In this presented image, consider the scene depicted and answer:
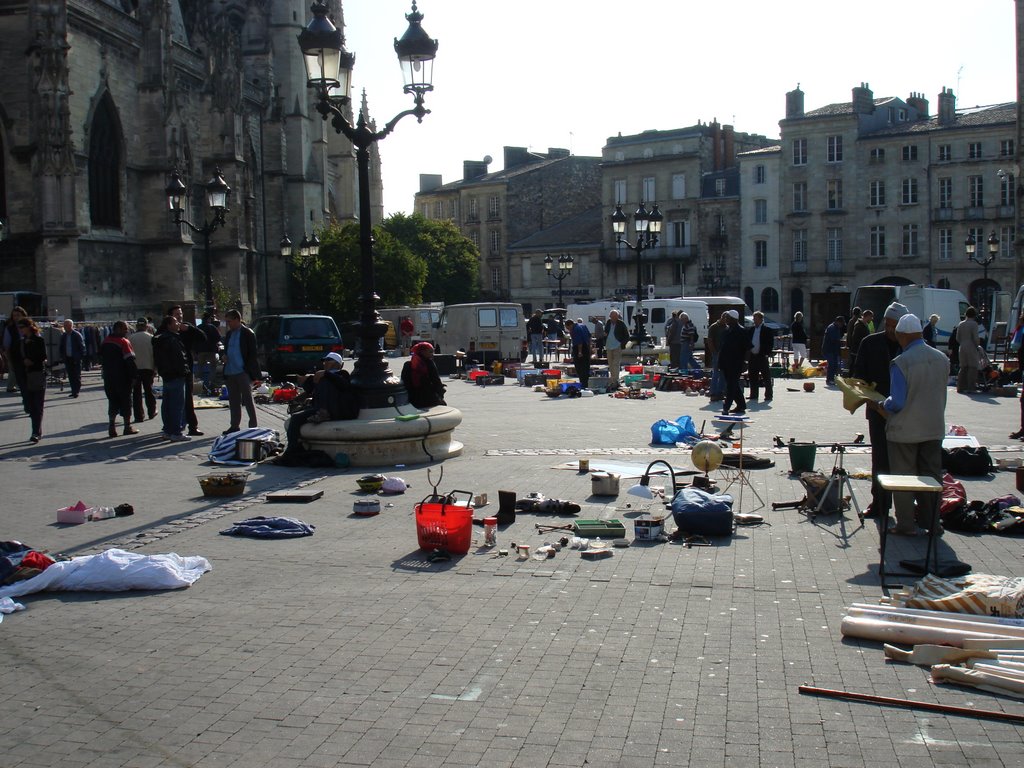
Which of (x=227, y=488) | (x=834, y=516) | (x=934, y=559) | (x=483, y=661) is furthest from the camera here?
(x=227, y=488)

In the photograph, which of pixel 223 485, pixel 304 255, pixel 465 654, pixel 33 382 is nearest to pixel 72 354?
pixel 33 382

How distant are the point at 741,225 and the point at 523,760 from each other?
224 ft

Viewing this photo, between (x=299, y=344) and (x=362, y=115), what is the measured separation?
44.0 feet

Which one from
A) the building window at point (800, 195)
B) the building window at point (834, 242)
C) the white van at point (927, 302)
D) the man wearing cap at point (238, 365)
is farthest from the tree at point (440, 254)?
the man wearing cap at point (238, 365)

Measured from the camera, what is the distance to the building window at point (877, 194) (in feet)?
210

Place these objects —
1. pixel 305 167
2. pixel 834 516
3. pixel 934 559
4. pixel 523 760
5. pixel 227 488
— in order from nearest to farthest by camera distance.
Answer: pixel 523 760, pixel 934 559, pixel 834 516, pixel 227 488, pixel 305 167

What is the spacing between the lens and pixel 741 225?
6988cm

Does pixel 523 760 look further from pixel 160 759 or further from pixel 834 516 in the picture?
pixel 834 516

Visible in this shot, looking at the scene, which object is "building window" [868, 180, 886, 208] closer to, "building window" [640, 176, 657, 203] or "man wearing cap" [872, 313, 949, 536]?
"building window" [640, 176, 657, 203]

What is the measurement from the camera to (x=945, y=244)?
204 ft

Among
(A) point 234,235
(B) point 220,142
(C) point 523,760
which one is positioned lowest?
(C) point 523,760

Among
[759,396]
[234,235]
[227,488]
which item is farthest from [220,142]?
[227,488]

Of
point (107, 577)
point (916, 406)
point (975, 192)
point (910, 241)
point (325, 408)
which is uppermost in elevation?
point (975, 192)

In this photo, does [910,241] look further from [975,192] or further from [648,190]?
[648,190]
